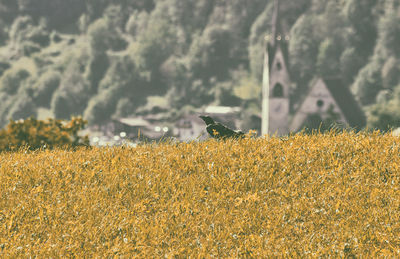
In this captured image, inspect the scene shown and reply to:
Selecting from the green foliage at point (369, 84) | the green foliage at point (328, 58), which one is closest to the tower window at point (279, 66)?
the green foliage at point (369, 84)

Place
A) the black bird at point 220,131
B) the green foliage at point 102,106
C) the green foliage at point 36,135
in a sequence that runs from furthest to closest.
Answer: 1. the green foliage at point 102,106
2. the green foliage at point 36,135
3. the black bird at point 220,131

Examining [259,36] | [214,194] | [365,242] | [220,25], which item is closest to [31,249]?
[214,194]

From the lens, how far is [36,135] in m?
14.0

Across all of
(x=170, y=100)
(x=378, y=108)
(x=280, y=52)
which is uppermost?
(x=280, y=52)

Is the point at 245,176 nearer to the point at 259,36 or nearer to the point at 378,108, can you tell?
the point at 378,108

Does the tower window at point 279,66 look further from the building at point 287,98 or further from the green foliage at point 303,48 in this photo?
the green foliage at point 303,48

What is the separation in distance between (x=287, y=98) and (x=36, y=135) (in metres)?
84.5

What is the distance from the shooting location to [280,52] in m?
96.4

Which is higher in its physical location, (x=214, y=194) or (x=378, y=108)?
(x=214, y=194)

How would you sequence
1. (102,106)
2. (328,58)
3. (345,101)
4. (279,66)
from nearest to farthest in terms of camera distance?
(345,101) → (279,66) → (328,58) → (102,106)

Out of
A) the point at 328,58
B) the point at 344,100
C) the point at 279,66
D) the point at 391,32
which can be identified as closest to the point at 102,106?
the point at 328,58

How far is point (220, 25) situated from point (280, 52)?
98.0 m

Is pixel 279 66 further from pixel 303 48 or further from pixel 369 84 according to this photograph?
pixel 303 48

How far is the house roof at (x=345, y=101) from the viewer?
87312mm
